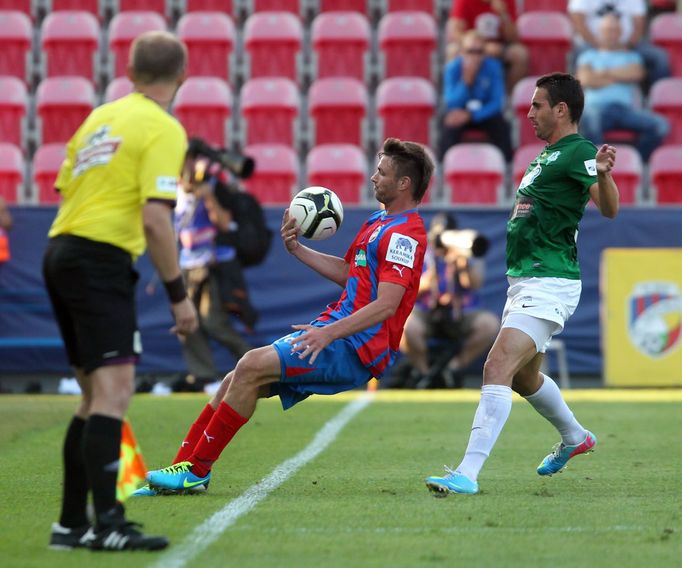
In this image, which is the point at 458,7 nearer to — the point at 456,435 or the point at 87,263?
the point at 456,435

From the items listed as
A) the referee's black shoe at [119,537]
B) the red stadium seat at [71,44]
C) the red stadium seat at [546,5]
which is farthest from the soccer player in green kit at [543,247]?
the red stadium seat at [71,44]

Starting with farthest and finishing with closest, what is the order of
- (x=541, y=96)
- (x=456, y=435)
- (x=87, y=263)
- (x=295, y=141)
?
1. (x=295, y=141)
2. (x=456, y=435)
3. (x=541, y=96)
4. (x=87, y=263)

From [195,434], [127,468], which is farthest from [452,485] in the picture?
[127,468]

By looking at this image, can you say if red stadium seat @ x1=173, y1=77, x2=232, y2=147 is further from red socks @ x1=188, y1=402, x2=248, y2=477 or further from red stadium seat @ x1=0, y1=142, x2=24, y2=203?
red socks @ x1=188, y1=402, x2=248, y2=477

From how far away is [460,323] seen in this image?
14.5m

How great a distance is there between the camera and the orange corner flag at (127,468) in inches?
193

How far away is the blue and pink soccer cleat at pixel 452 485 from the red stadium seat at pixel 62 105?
11.7m

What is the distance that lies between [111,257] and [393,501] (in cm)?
194

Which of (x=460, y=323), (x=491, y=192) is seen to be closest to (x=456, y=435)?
(x=460, y=323)

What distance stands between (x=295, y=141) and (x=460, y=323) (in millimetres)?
3922

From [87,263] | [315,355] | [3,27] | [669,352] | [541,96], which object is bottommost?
[669,352]

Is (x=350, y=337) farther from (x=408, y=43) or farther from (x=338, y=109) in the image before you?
(x=408, y=43)

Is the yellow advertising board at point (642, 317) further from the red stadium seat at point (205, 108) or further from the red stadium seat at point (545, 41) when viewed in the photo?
the red stadium seat at point (205, 108)

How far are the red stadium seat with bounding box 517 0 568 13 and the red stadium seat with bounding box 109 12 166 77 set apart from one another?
183 inches
